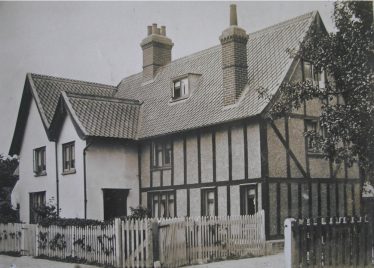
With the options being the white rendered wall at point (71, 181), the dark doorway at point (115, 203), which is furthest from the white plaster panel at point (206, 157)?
the white rendered wall at point (71, 181)

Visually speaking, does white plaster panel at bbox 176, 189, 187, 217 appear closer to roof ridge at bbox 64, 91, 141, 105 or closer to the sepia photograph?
the sepia photograph

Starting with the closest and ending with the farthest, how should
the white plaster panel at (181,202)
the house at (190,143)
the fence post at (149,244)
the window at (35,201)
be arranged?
the fence post at (149,244), the house at (190,143), the white plaster panel at (181,202), the window at (35,201)

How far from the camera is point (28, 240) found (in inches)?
802

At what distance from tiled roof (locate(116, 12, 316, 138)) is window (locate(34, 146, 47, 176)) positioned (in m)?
5.74

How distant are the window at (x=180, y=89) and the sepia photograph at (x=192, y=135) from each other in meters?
0.08

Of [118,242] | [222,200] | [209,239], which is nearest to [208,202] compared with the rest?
[222,200]

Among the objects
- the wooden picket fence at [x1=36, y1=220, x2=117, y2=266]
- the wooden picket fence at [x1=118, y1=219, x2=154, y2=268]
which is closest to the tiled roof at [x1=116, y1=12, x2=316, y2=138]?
the wooden picket fence at [x1=118, y1=219, x2=154, y2=268]

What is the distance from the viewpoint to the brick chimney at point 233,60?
69.6 ft

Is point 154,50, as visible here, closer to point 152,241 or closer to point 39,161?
point 39,161

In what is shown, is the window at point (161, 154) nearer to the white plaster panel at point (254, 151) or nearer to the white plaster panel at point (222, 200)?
the white plaster panel at point (222, 200)

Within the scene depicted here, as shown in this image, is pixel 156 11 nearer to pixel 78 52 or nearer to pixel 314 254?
pixel 78 52

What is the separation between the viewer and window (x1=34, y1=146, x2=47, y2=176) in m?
27.5

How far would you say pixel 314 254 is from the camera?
13.3m

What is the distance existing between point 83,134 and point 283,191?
895 cm
